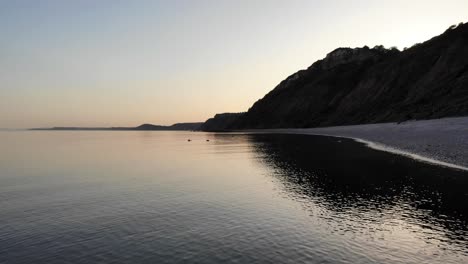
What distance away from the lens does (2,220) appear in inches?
860

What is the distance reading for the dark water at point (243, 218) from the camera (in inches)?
621

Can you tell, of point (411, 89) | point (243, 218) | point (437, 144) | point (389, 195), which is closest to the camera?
point (243, 218)

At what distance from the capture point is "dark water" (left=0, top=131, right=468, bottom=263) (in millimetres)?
15773

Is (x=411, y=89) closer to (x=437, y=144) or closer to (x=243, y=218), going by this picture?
(x=437, y=144)

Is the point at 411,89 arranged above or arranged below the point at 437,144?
above

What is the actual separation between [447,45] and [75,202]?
163253mm

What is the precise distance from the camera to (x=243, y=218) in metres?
21.7

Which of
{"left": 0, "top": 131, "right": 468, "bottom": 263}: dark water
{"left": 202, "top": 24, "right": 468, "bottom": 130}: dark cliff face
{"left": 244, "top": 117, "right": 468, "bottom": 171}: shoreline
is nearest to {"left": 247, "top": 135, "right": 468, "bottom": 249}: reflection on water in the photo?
{"left": 0, "top": 131, "right": 468, "bottom": 263}: dark water

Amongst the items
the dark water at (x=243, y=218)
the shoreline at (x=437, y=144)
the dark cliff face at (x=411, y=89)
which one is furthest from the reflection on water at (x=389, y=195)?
the dark cliff face at (x=411, y=89)

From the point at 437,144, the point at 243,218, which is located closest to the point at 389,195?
the point at 243,218

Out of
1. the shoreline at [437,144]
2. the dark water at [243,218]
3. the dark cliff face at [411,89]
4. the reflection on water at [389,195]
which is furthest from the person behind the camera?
the dark cliff face at [411,89]

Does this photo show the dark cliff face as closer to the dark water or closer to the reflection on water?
→ the reflection on water

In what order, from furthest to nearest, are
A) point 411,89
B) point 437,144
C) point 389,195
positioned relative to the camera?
1. point 411,89
2. point 437,144
3. point 389,195

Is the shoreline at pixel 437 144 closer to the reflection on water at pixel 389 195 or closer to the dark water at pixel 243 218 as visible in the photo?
the reflection on water at pixel 389 195
